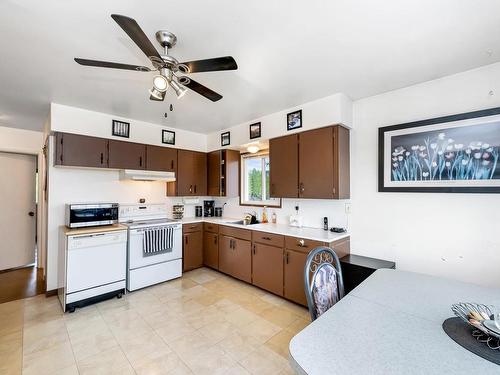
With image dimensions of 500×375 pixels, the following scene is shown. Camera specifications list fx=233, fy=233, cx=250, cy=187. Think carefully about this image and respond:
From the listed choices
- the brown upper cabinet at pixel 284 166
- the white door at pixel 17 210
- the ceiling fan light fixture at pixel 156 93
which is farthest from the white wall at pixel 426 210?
the white door at pixel 17 210

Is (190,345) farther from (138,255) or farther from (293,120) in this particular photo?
(293,120)

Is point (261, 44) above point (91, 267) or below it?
above

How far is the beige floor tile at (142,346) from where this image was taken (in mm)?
2002

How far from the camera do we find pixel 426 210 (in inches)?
94.2

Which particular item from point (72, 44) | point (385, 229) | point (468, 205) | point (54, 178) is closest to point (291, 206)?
point (385, 229)

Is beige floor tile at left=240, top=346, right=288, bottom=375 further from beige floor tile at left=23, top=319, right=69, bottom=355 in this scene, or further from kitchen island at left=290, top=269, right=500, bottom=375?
beige floor tile at left=23, top=319, right=69, bottom=355

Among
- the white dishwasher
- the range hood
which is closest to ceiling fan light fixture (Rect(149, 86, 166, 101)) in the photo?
the range hood

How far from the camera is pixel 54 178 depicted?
321 centimetres

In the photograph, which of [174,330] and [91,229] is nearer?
[174,330]

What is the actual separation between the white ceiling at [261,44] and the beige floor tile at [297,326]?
2.55m

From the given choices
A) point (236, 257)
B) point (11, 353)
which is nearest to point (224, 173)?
point (236, 257)

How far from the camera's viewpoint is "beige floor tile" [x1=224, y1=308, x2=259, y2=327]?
8.25 feet

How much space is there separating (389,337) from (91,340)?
2544 millimetres

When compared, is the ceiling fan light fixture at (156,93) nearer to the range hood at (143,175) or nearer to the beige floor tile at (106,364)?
the range hood at (143,175)
